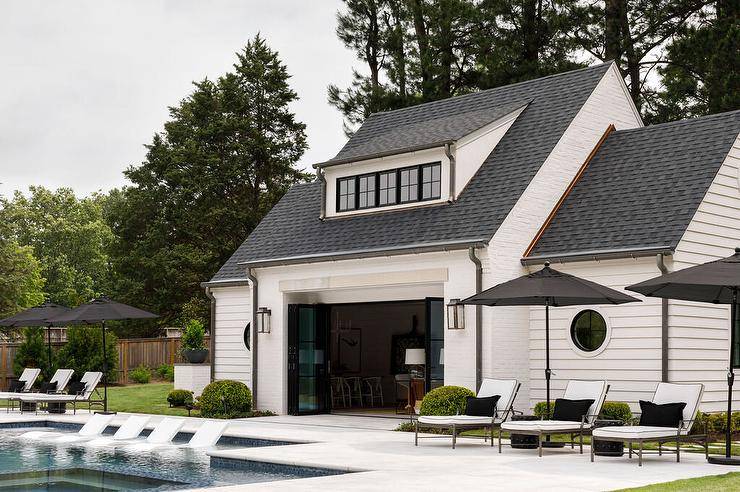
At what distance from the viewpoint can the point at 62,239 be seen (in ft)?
229

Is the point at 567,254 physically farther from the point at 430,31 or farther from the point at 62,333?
the point at 62,333

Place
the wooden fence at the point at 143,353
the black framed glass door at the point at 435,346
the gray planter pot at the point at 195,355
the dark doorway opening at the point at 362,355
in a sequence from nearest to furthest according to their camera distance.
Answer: the black framed glass door at the point at 435,346, the dark doorway opening at the point at 362,355, the gray planter pot at the point at 195,355, the wooden fence at the point at 143,353

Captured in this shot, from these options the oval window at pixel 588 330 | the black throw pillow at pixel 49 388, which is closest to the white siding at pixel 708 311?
the oval window at pixel 588 330

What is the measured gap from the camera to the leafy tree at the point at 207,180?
42.9 metres

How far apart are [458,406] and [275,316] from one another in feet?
20.2

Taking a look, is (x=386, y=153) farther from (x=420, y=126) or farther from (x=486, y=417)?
(x=486, y=417)

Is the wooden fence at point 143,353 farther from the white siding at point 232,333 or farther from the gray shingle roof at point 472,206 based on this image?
the gray shingle roof at point 472,206

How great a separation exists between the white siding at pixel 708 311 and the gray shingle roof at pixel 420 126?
5113 millimetres

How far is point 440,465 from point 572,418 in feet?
9.55

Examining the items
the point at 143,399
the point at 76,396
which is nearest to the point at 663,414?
the point at 76,396

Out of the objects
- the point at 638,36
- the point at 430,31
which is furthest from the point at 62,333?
the point at 638,36

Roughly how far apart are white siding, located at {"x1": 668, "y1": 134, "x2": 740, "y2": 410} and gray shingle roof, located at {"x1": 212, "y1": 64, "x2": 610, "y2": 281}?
3.35 m

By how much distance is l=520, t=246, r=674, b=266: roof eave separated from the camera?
16.0m

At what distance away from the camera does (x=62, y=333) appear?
38.3 metres
